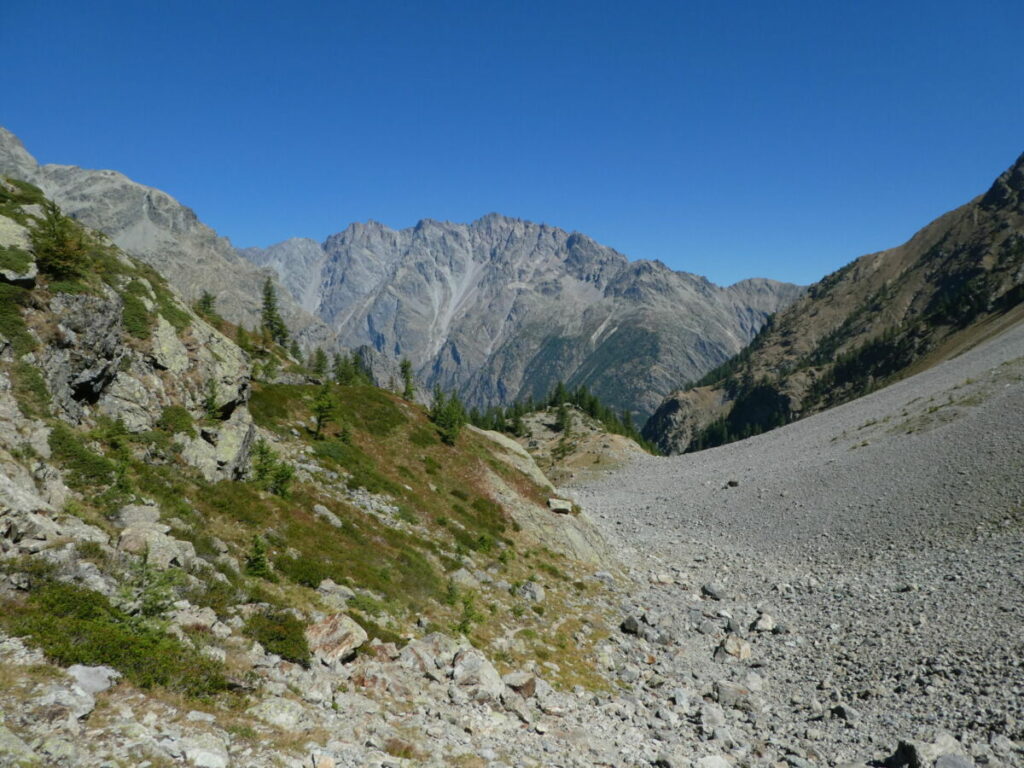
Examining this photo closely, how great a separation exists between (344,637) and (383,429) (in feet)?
83.3

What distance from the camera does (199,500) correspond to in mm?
18031

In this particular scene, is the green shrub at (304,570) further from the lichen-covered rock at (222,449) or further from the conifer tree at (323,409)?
the conifer tree at (323,409)

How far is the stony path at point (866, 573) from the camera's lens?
1633 cm

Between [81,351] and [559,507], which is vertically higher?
[81,351]

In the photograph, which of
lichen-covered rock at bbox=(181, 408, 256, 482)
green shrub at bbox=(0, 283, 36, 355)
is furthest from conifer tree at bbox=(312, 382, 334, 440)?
green shrub at bbox=(0, 283, 36, 355)

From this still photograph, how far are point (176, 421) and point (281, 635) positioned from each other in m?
12.7

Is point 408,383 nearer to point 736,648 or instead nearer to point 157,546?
point 736,648

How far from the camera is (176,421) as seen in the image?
68.9 ft

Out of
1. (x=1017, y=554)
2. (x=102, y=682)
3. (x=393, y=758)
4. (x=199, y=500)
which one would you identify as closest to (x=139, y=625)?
(x=102, y=682)

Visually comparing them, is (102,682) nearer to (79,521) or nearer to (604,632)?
(79,521)

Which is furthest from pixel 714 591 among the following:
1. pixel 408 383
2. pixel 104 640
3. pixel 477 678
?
pixel 408 383

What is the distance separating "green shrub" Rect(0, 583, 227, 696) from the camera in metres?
8.82

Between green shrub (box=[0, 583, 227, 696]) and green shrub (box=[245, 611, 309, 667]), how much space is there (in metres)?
1.87

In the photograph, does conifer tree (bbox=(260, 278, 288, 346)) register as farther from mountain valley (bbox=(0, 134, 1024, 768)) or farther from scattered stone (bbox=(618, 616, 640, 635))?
scattered stone (bbox=(618, 616, 640, 635))
